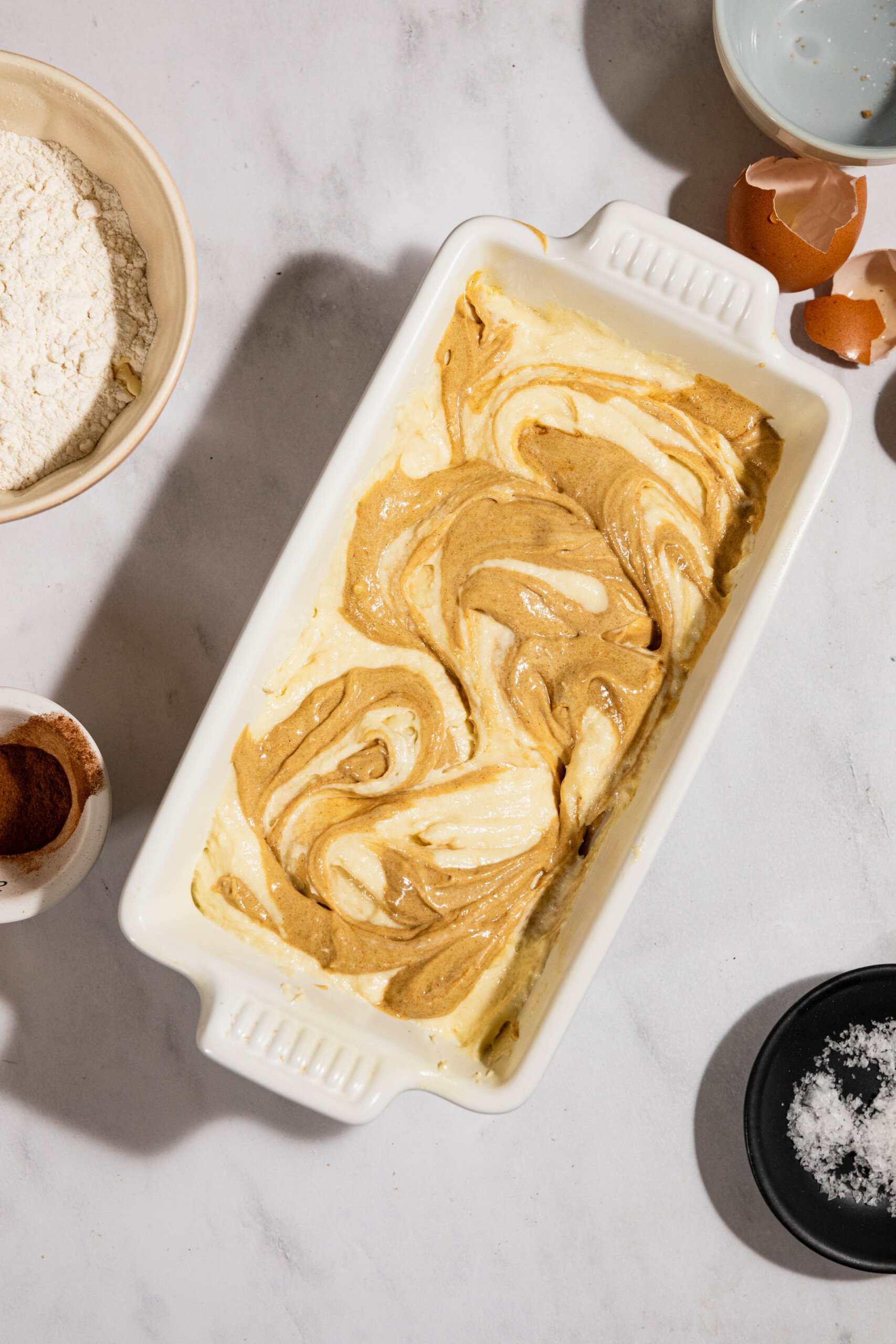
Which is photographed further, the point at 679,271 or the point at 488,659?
the point at 488,659

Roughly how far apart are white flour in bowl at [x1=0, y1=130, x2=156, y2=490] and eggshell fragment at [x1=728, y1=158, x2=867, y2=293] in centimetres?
100

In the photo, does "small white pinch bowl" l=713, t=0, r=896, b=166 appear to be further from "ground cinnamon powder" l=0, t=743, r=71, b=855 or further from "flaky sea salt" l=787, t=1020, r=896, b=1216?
"ground cinnamon powder" l=0, t=743, r=71, b=855

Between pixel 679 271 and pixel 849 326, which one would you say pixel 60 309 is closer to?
pixel 679 271

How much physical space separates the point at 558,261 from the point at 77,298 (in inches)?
29.8

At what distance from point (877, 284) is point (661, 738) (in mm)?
892

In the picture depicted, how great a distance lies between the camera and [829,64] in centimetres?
164

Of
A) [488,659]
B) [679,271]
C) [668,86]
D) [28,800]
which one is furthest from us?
[668,86]

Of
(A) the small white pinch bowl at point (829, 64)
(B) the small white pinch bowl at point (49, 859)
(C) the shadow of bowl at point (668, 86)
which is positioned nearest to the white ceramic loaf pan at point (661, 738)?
(B) the small white pinch bowl at point (49, 859)

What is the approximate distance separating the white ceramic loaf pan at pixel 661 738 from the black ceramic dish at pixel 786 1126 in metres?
0.52

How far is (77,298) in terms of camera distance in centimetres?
147

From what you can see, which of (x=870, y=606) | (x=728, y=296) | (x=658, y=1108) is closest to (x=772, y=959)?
(x=658, y=1108)

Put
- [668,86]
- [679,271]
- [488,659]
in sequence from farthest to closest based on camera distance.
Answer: [668,86], [488,659], [679,271]

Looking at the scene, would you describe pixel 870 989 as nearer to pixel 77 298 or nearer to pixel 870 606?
pixel 870 606

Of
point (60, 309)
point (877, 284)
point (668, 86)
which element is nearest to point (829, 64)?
point (668, 86)
